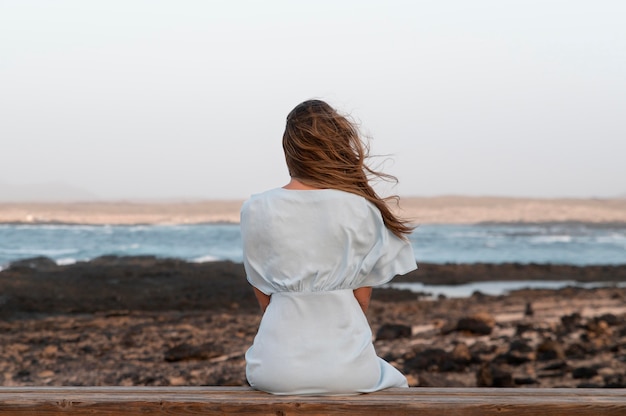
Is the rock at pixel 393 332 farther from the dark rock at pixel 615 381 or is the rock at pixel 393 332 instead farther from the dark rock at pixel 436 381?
the dark rock at pixel 615 381

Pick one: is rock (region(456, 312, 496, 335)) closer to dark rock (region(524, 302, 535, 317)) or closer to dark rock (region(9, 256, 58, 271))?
dark rock (region(524, 302, 535, 317))

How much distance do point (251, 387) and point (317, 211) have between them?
680mm

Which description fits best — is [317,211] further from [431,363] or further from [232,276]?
[232,276]

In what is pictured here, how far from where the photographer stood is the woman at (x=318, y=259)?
2814 millimetres

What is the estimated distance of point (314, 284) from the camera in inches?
112

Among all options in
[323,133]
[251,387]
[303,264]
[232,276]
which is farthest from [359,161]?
[232,276]

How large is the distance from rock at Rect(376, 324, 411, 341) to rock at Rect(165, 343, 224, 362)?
85.0 inches

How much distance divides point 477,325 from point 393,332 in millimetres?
1158

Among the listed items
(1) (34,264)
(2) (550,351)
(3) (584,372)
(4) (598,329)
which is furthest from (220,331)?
(1) (34,264)

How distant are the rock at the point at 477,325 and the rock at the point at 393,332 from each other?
777mm

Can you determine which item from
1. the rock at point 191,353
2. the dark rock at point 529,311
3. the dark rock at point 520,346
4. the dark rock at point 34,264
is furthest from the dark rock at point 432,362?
the dark rock at point 34,264

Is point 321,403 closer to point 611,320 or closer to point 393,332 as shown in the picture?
point 393,332

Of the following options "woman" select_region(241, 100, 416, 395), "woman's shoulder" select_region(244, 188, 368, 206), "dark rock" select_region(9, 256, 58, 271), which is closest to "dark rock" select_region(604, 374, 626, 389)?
"woman" select_region(241, 100, 416, 395)

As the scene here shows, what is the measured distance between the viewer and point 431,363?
8359 millimetres
